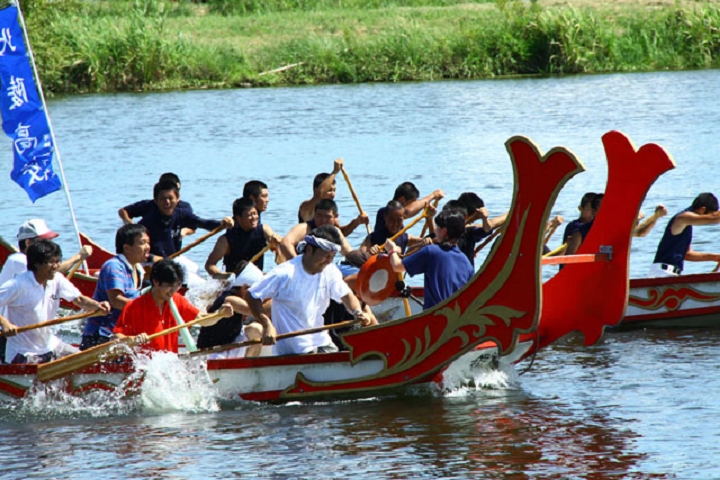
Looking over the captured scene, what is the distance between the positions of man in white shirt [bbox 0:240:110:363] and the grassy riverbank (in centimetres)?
2718

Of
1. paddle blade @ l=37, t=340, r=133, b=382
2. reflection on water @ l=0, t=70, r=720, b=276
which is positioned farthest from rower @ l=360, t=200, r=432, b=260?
reflection on water @ l=0, t=70, r=720, b=276

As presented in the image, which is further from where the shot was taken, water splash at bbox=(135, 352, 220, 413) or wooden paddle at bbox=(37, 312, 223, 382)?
water splash at bbox=(135, 352, 220, 413)

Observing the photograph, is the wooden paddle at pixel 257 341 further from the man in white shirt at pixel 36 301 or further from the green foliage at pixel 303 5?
the green foliage at pixel 303 5

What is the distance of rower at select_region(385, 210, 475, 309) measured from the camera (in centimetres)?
991

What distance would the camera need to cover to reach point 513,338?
966cm

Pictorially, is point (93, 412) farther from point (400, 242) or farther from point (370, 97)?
point (370, 97)

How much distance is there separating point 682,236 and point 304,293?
17.9ft

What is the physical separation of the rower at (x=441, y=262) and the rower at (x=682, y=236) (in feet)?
12.8

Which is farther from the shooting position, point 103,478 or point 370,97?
point 370,97

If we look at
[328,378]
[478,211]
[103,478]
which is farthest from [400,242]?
[103,478]

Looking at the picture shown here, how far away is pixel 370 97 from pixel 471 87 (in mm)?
3231

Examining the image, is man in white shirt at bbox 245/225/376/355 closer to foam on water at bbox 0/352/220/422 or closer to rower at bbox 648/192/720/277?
foam on water at bbox 0/352/220/422

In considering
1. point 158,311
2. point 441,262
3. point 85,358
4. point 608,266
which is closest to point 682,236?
point 608,266

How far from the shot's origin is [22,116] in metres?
13.8
